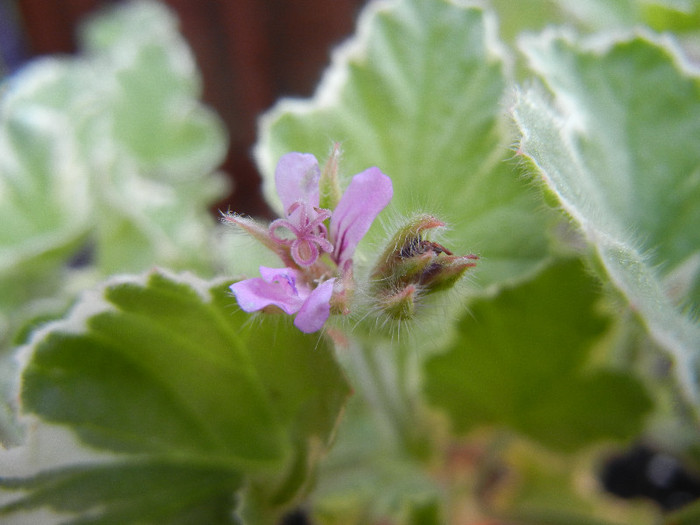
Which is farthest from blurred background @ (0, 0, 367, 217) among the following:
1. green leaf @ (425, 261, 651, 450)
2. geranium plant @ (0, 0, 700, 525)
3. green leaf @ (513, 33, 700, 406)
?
green leaf @ (513, 33, 700, 406)

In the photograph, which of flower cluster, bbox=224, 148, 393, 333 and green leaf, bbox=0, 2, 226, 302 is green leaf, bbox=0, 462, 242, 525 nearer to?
flower cluster, bbox=224, 148, 393, 333

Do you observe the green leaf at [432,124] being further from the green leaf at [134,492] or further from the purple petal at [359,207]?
the green leaf at [134,492]

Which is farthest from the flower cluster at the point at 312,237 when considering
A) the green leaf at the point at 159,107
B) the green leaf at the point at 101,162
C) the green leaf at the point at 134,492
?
the green leaf at the point at 159,107

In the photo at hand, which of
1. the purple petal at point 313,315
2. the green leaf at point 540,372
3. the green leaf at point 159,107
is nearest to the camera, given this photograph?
the purple petal at point 313,315

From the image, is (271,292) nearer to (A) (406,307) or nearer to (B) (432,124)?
(A) (406,307)

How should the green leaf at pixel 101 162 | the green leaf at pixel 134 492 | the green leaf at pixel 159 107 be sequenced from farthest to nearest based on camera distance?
1. the green leaf at pixel 159 107
2. the green leaf at pixel 101 162
3. the green leaf at pixel 134 492

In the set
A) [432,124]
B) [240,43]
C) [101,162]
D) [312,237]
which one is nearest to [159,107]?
[101,162]
